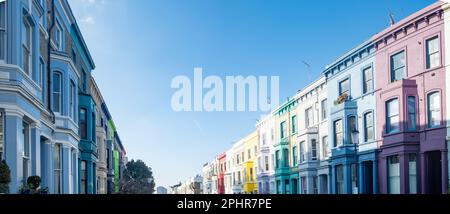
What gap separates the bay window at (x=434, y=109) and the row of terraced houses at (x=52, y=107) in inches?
59.8

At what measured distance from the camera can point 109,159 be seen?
245 centimetres

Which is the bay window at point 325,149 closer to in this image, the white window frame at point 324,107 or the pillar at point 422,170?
the white window frame at point 324,107

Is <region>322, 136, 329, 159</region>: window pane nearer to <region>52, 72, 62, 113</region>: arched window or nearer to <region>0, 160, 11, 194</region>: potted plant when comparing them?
<region>52, 72, 62, 113</region>: arched window

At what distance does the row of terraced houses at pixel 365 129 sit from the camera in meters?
2.11

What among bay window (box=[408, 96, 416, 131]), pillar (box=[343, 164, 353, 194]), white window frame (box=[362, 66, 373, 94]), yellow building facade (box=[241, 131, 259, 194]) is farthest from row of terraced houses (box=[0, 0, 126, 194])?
bay window (box=[408, 96, 416, 131])

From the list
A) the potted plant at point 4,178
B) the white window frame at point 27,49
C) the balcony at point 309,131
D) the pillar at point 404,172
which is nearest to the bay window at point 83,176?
the potted plant at point 4,178

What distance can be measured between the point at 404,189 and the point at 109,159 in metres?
1.53

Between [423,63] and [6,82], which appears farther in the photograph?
[423,63]

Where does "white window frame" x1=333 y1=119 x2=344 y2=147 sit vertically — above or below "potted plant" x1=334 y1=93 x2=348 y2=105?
below

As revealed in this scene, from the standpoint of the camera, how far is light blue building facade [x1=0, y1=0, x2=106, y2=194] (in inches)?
86.3
